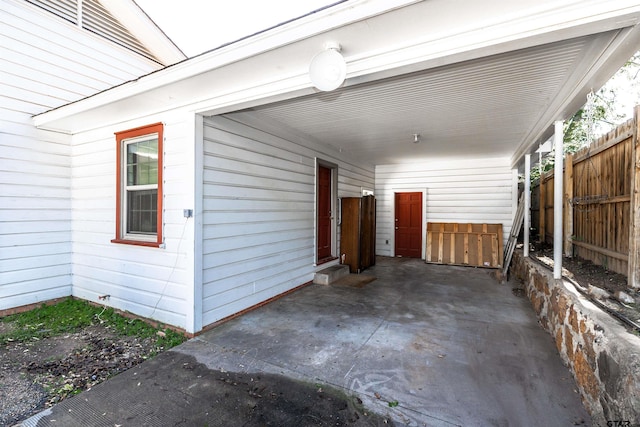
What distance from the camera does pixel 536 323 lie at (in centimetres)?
358

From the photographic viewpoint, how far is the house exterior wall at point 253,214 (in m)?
3.54

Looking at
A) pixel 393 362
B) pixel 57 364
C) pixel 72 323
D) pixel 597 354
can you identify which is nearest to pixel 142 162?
pixel 72 323

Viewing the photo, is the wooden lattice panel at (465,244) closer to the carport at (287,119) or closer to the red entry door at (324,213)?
the carport at (287,119)

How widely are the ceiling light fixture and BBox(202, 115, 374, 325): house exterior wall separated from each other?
179 cm

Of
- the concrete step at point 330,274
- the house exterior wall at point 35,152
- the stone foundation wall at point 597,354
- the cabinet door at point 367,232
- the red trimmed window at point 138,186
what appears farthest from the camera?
the cabinet door at point 367,232

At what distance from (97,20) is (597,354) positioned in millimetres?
7393

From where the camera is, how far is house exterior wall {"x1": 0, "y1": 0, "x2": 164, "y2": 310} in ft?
12.7

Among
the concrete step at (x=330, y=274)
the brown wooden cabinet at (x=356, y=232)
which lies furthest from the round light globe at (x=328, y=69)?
the brown wooden cabinet at (x=356, y=232)

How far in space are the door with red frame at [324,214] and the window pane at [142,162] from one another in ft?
9.83

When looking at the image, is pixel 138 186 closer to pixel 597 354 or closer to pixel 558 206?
pixel 597 354

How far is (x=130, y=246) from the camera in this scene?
3.81 m

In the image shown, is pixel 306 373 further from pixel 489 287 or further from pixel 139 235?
pixel 489 287

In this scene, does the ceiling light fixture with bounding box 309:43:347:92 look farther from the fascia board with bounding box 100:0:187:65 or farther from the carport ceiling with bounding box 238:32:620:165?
the fascia board with bounding box 100:0:187:65

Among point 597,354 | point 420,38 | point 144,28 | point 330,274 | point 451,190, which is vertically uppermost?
point 144,28
